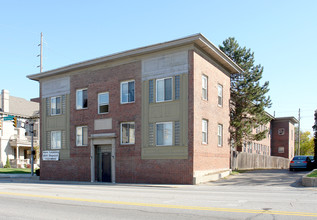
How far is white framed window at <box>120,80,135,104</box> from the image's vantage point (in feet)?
80.5

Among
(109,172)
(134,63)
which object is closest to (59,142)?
(109,172)

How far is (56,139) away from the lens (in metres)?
29.3

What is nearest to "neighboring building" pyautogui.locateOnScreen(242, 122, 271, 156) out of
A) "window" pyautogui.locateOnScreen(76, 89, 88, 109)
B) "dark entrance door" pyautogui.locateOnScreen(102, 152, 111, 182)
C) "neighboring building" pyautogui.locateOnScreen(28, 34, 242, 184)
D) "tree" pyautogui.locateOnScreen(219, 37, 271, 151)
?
"tree" pyautogui.locateOnScreen(219, 37, 271, 151)

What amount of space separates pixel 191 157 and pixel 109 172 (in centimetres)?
732

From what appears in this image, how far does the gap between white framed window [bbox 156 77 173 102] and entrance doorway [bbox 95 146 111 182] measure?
6174 mm

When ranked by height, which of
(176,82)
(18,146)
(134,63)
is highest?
(134,63)

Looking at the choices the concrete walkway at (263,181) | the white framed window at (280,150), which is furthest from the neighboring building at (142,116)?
the white framed window at (280,150)

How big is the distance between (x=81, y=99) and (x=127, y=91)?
4.89 m

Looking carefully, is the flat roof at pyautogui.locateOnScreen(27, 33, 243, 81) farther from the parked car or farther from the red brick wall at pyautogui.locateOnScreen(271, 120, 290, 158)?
the red brick wall at pyautogui.locateOnScreen(271, 120, 290, 158)

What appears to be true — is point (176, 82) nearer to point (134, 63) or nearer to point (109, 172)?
point (134, 63)

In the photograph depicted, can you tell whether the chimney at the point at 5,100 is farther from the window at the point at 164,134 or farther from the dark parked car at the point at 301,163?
the dark parked car at the point at 301,163

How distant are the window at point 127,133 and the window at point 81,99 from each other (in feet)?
14.3

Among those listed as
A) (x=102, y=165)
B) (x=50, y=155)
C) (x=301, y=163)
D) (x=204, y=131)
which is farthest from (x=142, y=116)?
(x=301, y=163)

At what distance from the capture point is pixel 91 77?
88.1 feet
